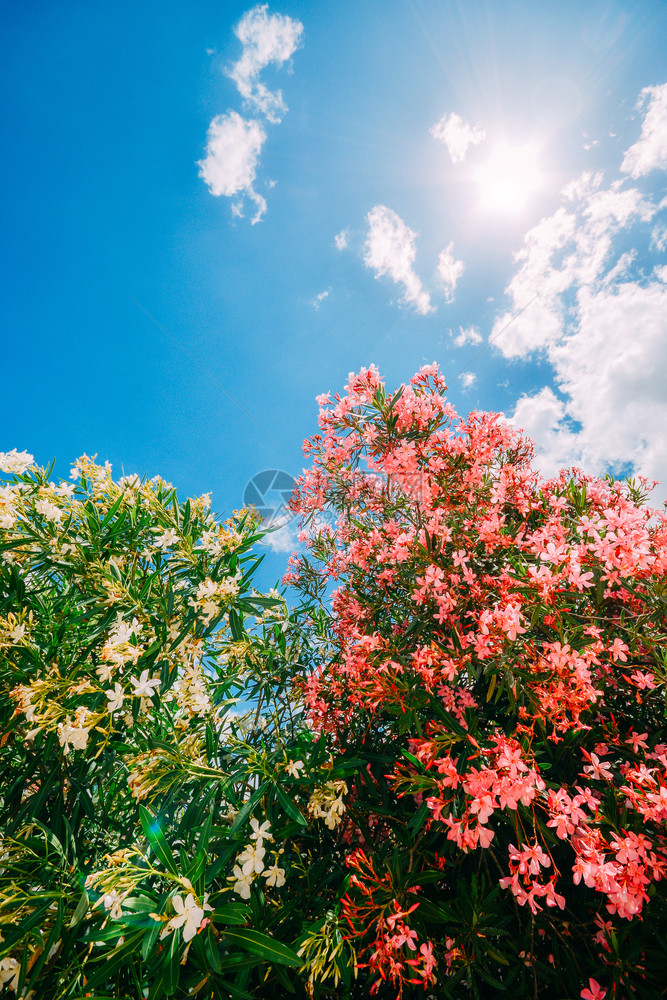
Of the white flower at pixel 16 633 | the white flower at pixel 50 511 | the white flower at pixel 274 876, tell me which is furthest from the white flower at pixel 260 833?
the white flower at pixel 50 511

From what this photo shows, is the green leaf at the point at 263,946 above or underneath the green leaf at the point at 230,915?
underneath

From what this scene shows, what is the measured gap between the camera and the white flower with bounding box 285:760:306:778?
1.61 meters

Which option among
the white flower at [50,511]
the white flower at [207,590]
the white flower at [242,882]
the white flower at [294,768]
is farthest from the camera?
the white flower at [50,511]

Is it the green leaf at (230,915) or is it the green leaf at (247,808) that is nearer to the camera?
the green leaf at (230,915)

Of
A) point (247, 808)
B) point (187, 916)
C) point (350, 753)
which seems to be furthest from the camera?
point (350, 753)

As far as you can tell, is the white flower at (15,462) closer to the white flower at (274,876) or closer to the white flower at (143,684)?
the white flower at (143,684)

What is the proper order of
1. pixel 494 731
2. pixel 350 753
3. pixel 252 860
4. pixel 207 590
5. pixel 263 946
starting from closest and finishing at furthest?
pixel 263 946, pixel 252 860, pixel 494 731, pixel 207 590, pixel 350 753

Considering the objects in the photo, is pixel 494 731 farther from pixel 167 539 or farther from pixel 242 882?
pixel 167 539

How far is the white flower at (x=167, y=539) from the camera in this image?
1.94 meters

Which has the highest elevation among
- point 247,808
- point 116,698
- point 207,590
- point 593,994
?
point 207,590

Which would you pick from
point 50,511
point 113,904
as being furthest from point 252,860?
point 50,511

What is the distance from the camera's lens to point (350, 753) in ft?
6.73

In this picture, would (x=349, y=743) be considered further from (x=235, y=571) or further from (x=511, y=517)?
(x=511, y=517)

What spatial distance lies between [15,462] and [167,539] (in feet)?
3.18
